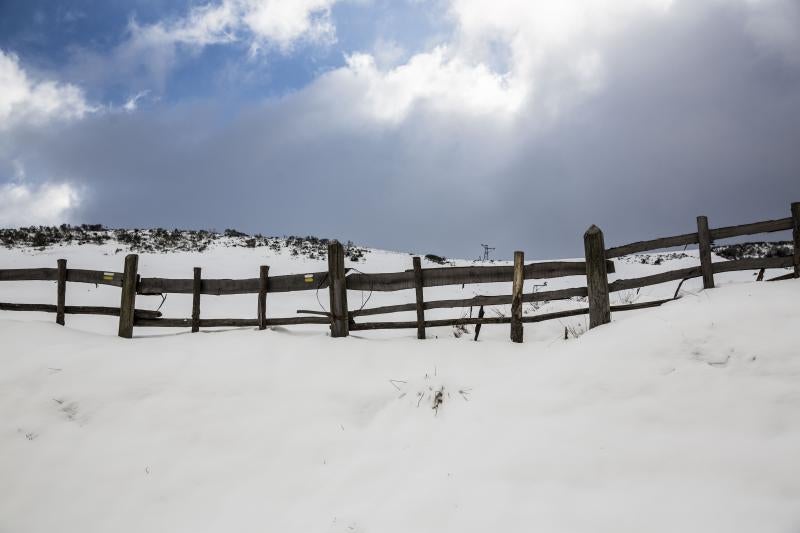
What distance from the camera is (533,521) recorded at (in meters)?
3.40

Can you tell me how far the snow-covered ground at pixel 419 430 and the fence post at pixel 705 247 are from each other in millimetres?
1261

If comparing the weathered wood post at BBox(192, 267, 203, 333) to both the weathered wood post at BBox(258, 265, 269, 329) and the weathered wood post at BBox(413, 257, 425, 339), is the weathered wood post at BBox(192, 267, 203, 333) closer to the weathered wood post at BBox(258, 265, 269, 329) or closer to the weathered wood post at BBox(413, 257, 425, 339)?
the weathered wood post at BBox(258, 265, 269, 329)

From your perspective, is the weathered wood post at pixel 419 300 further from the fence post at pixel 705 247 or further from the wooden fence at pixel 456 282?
the fence post at pixel 705 247

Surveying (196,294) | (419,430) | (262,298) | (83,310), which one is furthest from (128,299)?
(419,430)

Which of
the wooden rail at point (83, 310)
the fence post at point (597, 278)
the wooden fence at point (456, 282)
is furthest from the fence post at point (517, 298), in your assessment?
the wooden rail at point (83, 310)

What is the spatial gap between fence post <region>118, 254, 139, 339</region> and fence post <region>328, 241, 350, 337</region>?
3646 millimetres

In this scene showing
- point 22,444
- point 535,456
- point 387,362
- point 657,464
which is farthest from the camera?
point 387,362

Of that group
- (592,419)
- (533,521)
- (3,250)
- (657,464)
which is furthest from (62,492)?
(3,250)

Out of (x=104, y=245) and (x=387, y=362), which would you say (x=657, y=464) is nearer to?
(x=387, y=362)

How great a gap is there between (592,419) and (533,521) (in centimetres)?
135

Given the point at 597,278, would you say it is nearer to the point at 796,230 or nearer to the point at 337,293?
the point at 796,230

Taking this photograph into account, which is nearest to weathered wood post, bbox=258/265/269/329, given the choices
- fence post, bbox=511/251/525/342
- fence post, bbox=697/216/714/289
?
fence post, bbox=511/251/525/342

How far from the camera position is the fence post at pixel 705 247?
26.2ft

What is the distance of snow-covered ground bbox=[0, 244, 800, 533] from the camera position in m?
3.54
